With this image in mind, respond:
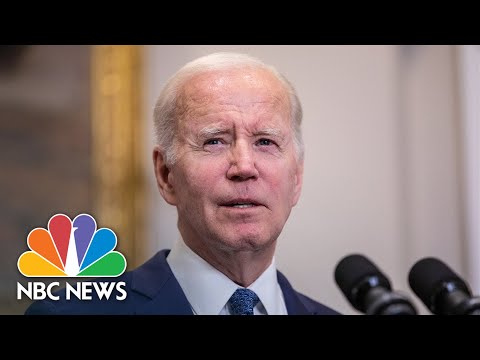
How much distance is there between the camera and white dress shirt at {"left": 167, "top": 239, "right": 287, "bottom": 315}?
86.8 inches

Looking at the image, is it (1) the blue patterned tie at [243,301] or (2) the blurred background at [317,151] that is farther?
A: (2) the blurred background at [317,151]

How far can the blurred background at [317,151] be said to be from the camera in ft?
8.70

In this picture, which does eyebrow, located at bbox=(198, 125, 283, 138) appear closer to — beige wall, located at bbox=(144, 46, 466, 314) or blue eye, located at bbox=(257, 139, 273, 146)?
blue eye, located at bbox=(257, 139, 273, 146)

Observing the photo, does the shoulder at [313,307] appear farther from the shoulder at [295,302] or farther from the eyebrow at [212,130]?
the eyebrow at [212,130]

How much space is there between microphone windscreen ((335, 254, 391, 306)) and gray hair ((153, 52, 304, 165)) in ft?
1.66

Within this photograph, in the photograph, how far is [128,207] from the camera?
286 cm

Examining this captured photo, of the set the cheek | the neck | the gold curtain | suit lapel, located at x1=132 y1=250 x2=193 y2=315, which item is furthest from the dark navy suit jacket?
the gold curtain

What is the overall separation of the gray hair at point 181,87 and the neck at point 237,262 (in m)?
0.27

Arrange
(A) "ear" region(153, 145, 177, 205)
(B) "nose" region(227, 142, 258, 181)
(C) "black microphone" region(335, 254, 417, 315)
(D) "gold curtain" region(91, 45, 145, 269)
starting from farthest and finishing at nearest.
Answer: (D) "gold curtain" region(91, 45, 145, 269) → (A) "ear" region(153, 145, 177, 205) → (B) "nose" region(227, 142, 258, 181) → (C) "black microphone" region(335, 254, 417, 315)

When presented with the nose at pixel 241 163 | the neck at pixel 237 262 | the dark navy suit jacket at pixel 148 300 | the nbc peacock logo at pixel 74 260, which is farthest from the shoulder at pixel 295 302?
the nbc peacock logo at pixel 74 260

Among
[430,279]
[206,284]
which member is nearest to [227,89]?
[206,284]
